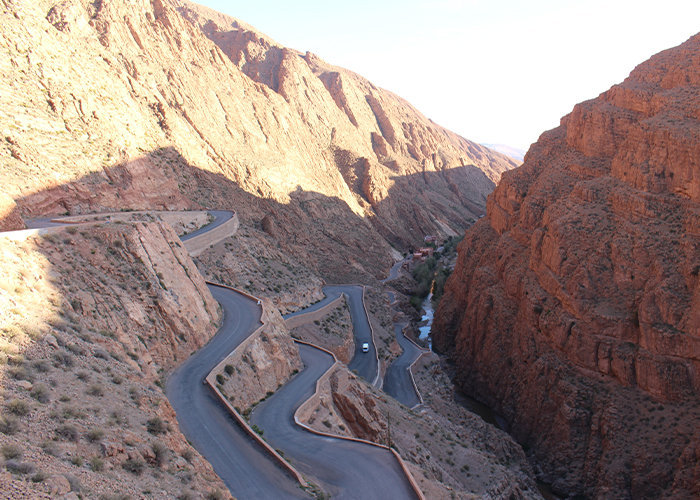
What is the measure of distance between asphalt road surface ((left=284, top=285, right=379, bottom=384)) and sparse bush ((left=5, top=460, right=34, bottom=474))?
27.8 meters

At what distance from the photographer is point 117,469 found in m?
8.94

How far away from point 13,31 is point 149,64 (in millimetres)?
15633

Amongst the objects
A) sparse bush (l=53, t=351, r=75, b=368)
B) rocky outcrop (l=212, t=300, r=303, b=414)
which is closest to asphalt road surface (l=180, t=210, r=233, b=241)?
rocky outcrop (l=212, t=300, r=303, b=414)

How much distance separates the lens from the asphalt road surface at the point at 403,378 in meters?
33.4

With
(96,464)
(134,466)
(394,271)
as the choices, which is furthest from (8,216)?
(394,271)

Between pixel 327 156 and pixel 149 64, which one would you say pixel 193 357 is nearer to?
pixel 149 64

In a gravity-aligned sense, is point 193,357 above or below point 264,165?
below

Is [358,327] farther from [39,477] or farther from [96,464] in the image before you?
[39,477]

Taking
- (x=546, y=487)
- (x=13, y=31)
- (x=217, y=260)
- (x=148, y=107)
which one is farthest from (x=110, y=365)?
(x=148, y=107)

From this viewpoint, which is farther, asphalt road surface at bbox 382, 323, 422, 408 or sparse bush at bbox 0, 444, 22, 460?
asphalt road surface at bbox 382, 323, 422, 408

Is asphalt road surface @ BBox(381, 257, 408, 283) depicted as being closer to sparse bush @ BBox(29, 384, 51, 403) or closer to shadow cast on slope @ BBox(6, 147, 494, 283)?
shadow cast on slope @ BBox(6, 147, 494, 283)

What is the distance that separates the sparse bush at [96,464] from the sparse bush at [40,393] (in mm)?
1819

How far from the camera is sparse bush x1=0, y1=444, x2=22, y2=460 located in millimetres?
7637

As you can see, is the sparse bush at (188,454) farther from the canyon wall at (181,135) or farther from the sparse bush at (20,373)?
the canyon wall at (181,135)
